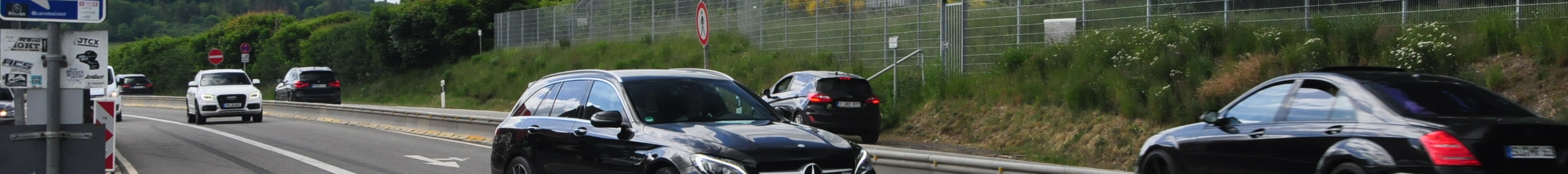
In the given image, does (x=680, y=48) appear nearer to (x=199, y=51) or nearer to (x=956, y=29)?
(x=956, y=29)

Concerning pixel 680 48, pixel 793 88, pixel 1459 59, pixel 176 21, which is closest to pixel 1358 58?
pixel 1459 59

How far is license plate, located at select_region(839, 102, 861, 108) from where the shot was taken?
17391 mm

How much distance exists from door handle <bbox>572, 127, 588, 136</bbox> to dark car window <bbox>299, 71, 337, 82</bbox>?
34.0 meters

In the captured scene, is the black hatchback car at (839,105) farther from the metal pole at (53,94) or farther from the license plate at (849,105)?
the metal pole at (53,94)

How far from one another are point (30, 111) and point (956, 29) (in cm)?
1565

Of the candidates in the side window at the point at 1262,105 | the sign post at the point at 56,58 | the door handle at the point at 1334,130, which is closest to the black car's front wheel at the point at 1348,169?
the door handle at the point at 1334,130

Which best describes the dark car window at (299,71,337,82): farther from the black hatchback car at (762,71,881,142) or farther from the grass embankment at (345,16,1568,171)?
the black hatchback car at (762,71,881,142)

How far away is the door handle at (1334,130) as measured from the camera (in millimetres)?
6523

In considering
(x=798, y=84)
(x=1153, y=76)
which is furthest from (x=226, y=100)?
(x=1153, y=76)

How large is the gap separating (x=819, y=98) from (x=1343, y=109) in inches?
432

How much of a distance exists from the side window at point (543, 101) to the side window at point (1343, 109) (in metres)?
4.31

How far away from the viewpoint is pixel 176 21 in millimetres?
107750

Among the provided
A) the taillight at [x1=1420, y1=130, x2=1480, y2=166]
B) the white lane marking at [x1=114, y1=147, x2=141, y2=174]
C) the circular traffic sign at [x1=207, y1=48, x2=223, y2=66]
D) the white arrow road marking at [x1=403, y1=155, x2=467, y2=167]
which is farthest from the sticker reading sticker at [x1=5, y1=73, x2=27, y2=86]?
the circular traffic sign at [x1=207, y1=48, x2=223, y2=66]

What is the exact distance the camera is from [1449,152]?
5.88m
